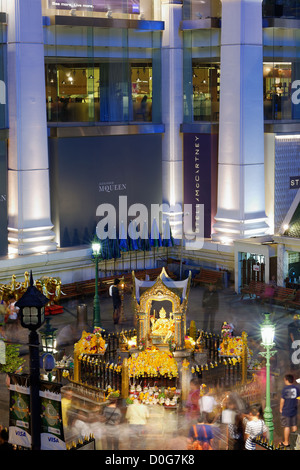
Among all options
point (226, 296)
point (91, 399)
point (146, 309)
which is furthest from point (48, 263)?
point (91, 399)

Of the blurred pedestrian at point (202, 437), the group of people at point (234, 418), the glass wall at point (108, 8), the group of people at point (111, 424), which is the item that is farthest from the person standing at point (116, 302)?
the glass wall at point (108, 8)

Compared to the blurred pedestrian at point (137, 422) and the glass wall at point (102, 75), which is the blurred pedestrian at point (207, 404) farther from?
the glass wall at point (102, 75)

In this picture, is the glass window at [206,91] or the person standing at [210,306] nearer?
the person standing at [210,306]

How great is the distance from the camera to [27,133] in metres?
37.5

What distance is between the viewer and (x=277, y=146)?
4131cm

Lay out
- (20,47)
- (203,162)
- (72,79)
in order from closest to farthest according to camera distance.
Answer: (20,47)
(72,79)
(203,162)

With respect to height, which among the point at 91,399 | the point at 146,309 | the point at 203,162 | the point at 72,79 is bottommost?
the point at 91,399

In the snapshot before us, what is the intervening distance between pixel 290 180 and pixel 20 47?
13198mm

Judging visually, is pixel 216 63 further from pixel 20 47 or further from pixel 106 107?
Answer: pixel 20 47

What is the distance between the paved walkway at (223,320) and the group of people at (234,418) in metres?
2.88

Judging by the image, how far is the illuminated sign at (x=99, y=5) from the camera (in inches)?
1551

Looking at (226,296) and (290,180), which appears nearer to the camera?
(226,296)

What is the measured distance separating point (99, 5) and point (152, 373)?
20010 mm

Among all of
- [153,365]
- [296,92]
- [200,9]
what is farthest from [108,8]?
[153,365]
